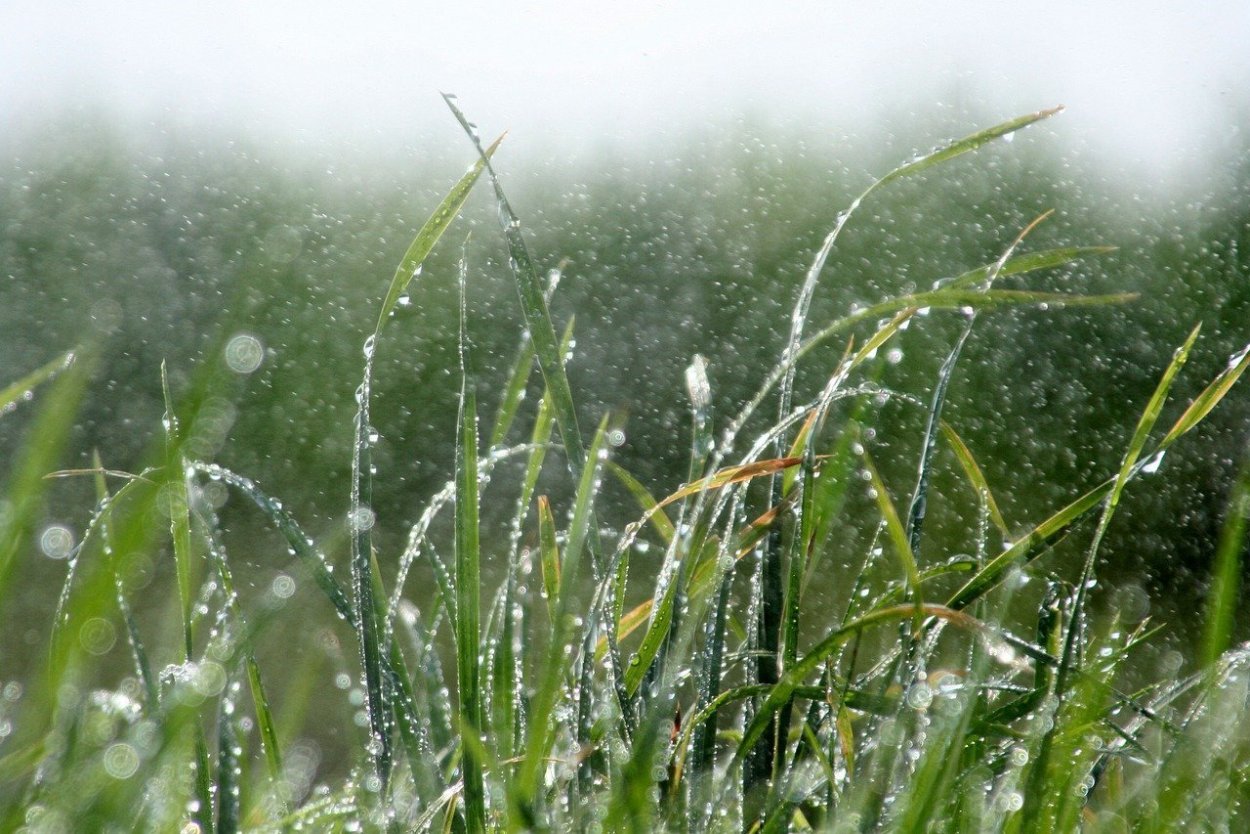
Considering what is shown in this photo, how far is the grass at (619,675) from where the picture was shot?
0.37 meters

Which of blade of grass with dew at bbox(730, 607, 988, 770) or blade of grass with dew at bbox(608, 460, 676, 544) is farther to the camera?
blade of grass with dew at bbox(608, 460, 676, 544)

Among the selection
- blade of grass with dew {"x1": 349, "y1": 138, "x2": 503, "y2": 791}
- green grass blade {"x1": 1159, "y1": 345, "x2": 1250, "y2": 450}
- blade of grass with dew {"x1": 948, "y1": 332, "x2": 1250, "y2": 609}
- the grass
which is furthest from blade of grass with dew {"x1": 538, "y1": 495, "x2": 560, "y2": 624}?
green grass blade {"x1": 1159, "y1": 345, "x2": 1250, "y2": 450}

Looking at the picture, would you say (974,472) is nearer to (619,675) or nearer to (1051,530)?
(1051,530)

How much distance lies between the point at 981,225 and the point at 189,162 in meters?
3.63

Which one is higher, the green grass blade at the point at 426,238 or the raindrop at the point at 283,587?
the green grass blade at the point at 426,238

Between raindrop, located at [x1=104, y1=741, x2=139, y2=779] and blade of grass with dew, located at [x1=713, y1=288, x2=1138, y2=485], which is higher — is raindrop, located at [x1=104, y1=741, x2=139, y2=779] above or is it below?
below

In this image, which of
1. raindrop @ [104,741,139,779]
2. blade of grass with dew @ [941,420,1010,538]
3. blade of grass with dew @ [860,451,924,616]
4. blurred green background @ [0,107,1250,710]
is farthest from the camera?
blurred green background @ [0,107,1250,710]

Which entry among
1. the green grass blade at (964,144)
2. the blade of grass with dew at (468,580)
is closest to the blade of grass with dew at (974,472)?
the green grass blade at (964,144)

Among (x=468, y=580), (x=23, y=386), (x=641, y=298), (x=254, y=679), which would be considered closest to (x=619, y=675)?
(x=468, y=580)

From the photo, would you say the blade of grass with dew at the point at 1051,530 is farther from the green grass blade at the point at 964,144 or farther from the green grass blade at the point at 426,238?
the green grass blade at the point at 426,238

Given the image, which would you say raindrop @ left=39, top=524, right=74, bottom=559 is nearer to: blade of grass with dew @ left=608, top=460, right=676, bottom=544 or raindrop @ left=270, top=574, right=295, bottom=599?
raindrop @ left=270, top=574, right=295, bottom=599

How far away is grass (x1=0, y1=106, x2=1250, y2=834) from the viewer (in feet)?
1.21

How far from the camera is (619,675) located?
1.55ft

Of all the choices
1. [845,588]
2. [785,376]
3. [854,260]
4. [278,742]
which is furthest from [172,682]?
[854,260]
